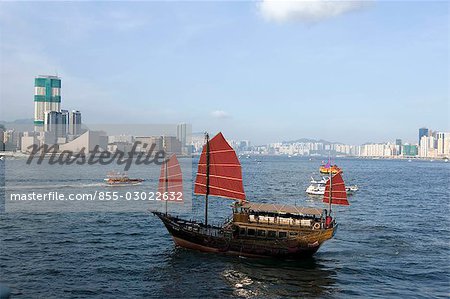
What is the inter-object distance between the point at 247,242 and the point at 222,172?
6.37m

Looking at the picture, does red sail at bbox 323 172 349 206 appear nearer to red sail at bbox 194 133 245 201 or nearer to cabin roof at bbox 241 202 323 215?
cabin roof at bbox 241 202 323 215

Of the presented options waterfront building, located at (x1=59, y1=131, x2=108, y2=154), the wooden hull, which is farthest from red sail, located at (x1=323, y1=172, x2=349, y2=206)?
waterfront building, located at (x1=59, y1=131, x2=108, y2=154)

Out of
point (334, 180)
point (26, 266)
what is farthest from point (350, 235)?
point (26, 266)

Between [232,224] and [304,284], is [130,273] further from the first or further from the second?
[304,284]

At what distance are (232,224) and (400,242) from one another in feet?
50.3

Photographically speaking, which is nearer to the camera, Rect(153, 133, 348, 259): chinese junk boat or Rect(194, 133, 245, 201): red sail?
Rect(153, 133, 348, 259): chinese junk boat

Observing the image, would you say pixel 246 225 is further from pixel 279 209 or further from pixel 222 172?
pixel 222 172

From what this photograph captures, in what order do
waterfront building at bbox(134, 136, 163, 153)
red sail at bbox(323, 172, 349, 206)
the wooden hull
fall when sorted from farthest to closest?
1. waterfront building at bbox(134, 136, 163, 153)
2. red sail at bbox(323, 172, 349, 206)
3. the wooden hull

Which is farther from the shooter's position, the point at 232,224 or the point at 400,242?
the point at 400,242

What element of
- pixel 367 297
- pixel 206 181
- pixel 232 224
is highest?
pixel 206 181

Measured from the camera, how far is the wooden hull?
30.1m

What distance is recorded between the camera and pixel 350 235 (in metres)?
39.0

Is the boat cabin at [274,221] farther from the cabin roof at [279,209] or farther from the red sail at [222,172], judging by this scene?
the red sail at [222,172]

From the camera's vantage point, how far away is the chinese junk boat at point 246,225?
30281 mm
